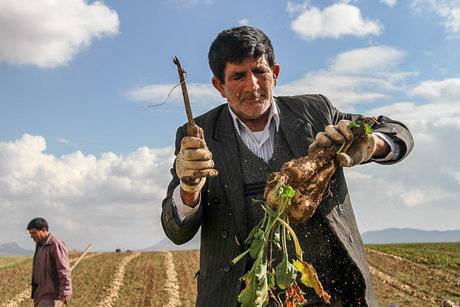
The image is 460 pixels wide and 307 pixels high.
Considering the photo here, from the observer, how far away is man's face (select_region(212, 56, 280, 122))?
290 centimetres

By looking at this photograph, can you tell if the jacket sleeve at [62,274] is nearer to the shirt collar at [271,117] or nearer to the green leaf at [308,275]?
the shirt collar at [271,117]

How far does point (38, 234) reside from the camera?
309 inches

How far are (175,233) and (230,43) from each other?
3.66 ft

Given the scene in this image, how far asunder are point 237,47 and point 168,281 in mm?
13778

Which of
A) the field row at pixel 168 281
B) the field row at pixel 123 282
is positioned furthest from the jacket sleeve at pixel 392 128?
the field row at pixel 123 282

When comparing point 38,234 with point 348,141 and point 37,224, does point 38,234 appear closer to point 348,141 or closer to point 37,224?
point 37,224

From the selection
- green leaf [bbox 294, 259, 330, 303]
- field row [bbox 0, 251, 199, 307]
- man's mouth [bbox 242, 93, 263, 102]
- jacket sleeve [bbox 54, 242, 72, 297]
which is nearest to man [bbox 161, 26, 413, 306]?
man's mouth [bbox 242, 93, 263, 102]

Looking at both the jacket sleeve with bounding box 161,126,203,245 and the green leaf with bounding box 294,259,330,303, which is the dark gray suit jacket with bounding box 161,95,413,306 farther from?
the green leaf with bounding box 294,259,330,303

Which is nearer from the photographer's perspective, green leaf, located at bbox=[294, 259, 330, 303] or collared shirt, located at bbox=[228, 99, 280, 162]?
green leaf, located at bbox=[294, 259, 330, 303]

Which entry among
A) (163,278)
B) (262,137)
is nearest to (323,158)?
(262,137)

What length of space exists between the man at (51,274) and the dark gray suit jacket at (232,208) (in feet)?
16.9

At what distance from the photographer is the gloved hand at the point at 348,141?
2.73 meters

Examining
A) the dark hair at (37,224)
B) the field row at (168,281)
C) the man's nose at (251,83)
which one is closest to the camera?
the man's nose at (251,83)

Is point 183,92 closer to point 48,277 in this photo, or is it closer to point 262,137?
point 262,137
